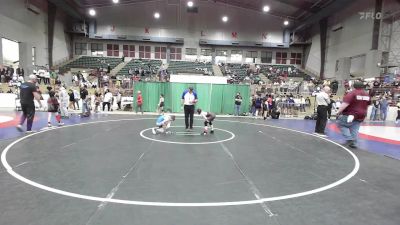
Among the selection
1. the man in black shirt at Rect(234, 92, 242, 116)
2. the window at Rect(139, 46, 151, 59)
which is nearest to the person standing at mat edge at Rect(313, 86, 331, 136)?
the man in black shirt at Rect(234, 92, 242, 116)

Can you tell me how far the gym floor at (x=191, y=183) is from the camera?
340 centimetres

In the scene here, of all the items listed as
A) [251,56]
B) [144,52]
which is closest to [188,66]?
[144,52]

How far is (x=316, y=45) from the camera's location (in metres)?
37.8

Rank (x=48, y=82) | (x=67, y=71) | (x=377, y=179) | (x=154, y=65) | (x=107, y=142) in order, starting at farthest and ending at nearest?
(x=154, y=65), (x=67, y=71), (x=48, y=82), (x=107, y=142), (x=377, y=179)

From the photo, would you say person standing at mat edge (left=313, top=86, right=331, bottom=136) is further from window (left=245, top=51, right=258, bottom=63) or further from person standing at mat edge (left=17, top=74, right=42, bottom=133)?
window (left=245, top=51, right=258, bottom=63)

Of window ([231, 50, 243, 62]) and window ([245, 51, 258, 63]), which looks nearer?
window ([231, 50, 243, 62])

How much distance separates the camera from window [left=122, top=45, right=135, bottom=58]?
1574 inches

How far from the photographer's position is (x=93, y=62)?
3725 centimetres

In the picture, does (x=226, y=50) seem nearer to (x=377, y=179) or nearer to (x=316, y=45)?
A: (x=316, y=45)

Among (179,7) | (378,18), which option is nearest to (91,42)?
(179,7)

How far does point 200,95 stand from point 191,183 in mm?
14609

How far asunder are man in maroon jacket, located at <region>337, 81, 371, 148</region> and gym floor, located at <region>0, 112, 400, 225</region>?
54 centimetres

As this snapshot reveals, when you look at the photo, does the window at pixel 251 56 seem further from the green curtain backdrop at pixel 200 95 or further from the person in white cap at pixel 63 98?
the person in white cap at pixel 63 98

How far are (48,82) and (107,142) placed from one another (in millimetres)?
19598
